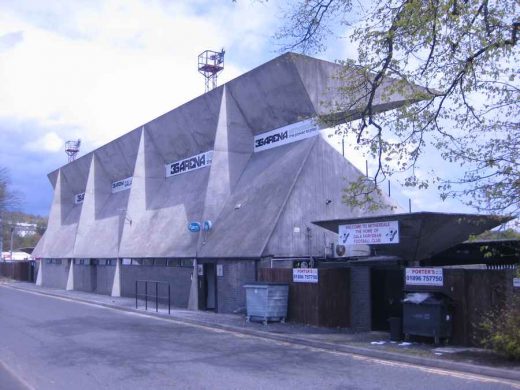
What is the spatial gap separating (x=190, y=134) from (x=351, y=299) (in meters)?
14.8

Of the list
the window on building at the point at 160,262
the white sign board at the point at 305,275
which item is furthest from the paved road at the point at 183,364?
the window on building at the point at 160,262

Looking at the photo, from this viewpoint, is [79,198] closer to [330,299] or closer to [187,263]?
[187,263]

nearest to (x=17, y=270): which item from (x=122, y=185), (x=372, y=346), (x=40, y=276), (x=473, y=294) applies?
(x=40, y=276)

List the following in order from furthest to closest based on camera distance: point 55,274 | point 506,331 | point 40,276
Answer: point 40,276
point 55,274
point 506,331

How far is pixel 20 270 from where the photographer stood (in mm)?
55562

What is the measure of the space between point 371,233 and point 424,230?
1382mm

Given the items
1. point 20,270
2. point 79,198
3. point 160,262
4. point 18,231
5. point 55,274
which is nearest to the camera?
point 160,262

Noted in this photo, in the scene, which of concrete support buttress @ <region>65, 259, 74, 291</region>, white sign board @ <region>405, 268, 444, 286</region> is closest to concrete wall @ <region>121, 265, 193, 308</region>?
concrete support buttress @ <region>65, 259, 74, 291</region>

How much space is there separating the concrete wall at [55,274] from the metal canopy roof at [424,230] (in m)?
29.9

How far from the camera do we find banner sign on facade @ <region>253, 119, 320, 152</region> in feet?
72.2

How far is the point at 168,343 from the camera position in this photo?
44.5ft

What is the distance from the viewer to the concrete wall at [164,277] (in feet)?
79.3

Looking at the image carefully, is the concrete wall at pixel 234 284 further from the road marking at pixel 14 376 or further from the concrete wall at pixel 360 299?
the road marking at pixel 14 376

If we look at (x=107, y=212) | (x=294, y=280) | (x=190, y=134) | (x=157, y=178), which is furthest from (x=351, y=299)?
(x=107, y=212)
